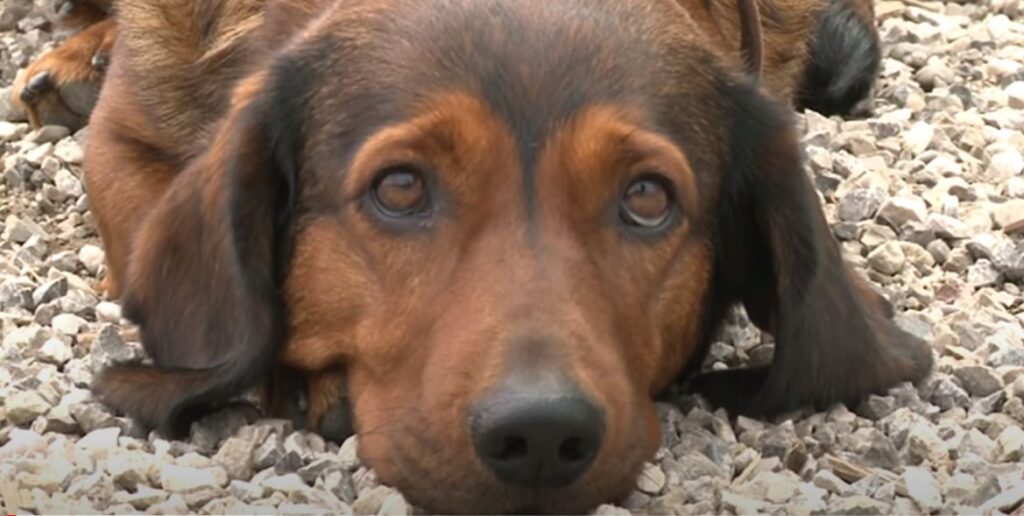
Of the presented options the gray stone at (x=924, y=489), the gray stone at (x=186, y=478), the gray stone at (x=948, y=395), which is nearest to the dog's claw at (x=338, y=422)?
the gray stone at (x=186, y=478)

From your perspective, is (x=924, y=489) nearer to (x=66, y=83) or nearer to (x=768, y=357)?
(x=768, y=357)

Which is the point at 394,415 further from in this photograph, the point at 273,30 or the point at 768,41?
the point at 768,41

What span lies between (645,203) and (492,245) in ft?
1.39

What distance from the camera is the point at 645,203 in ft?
15.3

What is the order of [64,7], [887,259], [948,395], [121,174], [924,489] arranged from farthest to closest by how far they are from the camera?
1. [64,7]
2. [887,259]
3. [121,174]
4. [948,395]
5. [924,489]

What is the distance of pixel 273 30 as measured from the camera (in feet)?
17.3

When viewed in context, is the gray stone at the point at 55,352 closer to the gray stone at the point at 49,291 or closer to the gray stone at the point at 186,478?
the gray stone at the point at 49,291

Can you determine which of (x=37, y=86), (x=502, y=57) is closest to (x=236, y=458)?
(x=502, y=57)

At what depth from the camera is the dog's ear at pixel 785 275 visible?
4.99 meters

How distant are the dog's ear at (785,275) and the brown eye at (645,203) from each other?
0.30 meters

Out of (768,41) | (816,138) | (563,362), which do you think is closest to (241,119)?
(563,362)

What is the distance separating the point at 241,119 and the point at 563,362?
3.88 feet

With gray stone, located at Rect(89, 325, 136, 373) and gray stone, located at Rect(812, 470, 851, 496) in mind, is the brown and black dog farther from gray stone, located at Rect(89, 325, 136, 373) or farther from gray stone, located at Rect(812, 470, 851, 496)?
gray stone, located at Rect(812, 470, 851, 496)

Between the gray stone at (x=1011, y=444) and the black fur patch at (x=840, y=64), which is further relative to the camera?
the black fur patch at (x=840, y=64)
